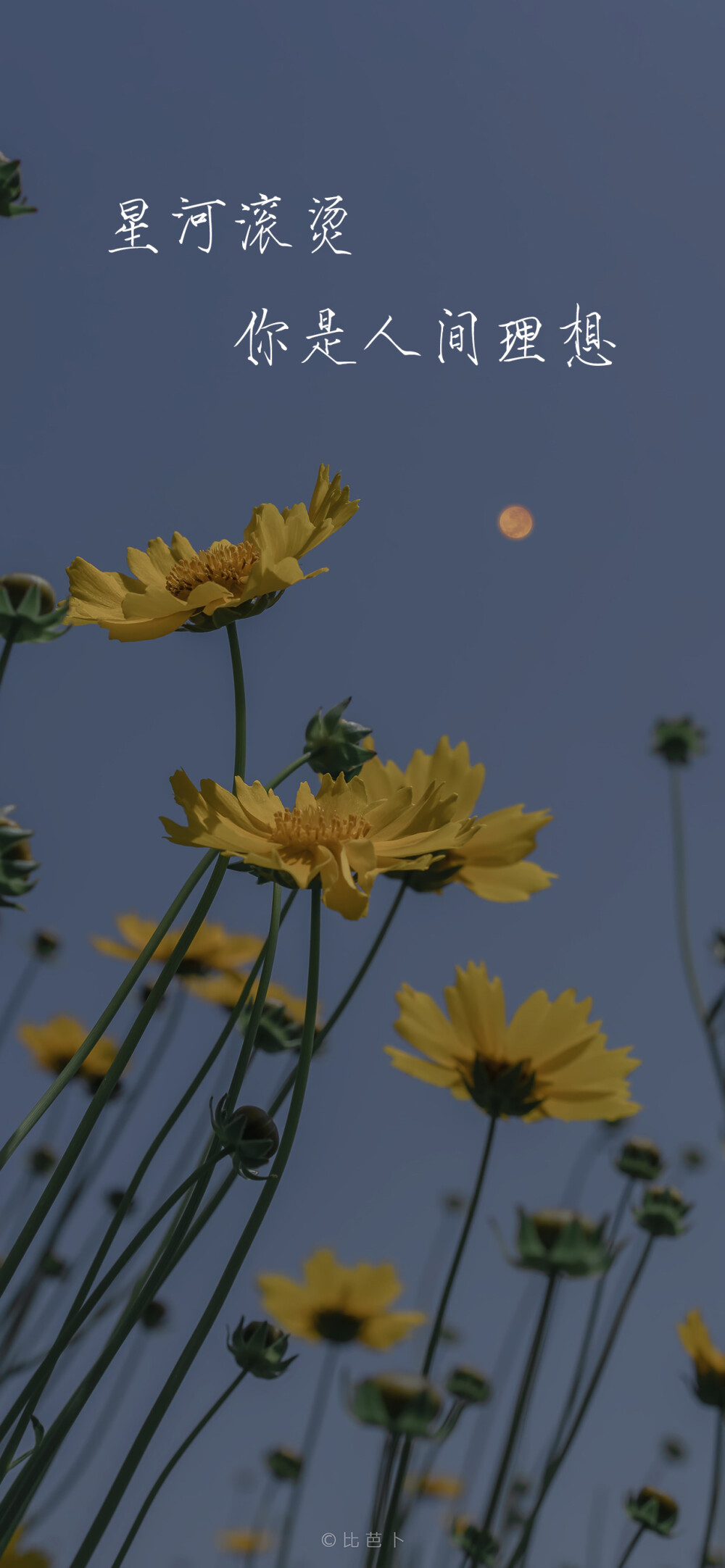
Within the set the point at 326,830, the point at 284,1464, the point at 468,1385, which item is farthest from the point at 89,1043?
the point at 284,1464

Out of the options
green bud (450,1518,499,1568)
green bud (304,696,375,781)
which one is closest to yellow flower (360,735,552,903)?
green bud (304,696,375,781)

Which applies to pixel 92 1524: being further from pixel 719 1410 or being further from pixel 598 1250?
pixel 719 1410

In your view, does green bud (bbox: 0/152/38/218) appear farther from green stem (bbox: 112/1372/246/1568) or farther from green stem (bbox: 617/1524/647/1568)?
green stem (bbox: 617/1524/647/1568)

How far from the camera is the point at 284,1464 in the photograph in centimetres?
153

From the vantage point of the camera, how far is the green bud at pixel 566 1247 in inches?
24.7

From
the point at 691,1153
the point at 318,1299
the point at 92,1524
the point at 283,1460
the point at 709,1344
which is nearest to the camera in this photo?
the point at 92,1524

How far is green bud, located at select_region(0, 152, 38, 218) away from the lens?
645 millimetres

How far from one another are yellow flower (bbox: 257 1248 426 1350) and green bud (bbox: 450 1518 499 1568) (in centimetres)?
21

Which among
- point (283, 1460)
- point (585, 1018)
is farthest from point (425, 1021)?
point (283, 1460)

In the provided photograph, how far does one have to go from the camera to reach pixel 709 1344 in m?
1.07

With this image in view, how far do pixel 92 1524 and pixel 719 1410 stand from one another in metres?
0.87

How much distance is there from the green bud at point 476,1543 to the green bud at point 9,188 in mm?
850

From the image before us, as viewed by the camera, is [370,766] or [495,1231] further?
[370,766]

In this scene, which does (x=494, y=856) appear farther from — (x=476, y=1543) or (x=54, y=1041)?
(x=54, y=1041)
